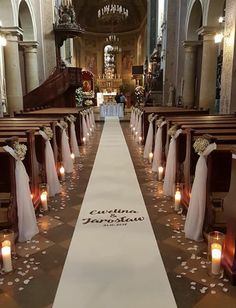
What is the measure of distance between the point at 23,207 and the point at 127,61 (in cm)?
2909

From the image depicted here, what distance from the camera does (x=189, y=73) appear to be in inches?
500

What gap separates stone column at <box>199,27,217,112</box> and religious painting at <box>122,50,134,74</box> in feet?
67.3

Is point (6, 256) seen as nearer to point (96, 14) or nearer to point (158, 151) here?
point (158, 151)

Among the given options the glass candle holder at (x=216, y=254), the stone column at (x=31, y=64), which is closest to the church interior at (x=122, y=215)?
the glass candle holder at (x=216, y=254)

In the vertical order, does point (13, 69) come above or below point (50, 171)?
above

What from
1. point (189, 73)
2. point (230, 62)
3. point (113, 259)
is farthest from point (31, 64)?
point (113, 259)

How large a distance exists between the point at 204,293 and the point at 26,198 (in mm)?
1843

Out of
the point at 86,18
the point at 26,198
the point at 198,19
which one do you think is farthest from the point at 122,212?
the point at 86,18

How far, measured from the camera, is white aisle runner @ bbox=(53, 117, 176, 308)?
88.4 inches

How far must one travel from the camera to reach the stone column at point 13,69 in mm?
9781

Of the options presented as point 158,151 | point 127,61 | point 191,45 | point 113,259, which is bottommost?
point 113,259

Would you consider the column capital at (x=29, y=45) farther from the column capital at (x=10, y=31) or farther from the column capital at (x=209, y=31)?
the column capital at (x=209, y=31)

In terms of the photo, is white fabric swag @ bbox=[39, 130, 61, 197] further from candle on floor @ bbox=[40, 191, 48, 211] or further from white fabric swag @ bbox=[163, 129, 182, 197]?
white fabric swag @ bbox=[163, 129, 182, 197]

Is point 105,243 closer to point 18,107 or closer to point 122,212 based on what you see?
point 122,212
